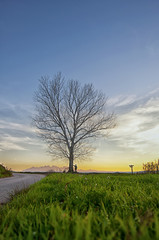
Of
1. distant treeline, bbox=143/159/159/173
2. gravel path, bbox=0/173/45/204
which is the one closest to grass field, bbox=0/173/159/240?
gravel path, bbox=0/173/45/204

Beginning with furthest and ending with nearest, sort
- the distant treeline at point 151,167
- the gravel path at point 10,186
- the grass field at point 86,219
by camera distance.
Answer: the distant treeline at point 151,167
the gravel path at point 10,186
the grass field at point 86,219

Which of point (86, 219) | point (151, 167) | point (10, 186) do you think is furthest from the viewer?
point (151, 167)

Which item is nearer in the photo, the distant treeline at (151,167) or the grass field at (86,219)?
the grass field at (86,219)

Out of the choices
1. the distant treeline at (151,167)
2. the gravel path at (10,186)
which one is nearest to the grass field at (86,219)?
the gravel path at (10,186)

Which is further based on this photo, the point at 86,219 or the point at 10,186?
the point at 10,186

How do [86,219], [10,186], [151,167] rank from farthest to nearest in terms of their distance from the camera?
1. [151,167]
2. [10,186]
3. [86,219]

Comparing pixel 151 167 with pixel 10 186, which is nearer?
pixel 10 186

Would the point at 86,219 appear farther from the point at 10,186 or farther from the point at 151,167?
the point at 151,167

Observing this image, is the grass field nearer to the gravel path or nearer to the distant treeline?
the gravel path

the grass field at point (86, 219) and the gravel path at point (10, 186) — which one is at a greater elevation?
the grass field at point (86, 219)

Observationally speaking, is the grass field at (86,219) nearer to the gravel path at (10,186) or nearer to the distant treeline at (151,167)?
the gravel path at (10,186)

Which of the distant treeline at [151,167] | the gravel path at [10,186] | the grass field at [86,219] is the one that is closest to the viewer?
the grass field at [86,219]

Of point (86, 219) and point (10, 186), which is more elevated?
point (86, 219)

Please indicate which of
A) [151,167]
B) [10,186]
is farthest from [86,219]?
[151,167]
